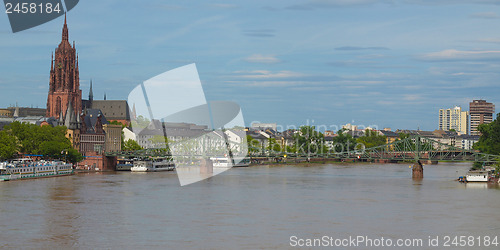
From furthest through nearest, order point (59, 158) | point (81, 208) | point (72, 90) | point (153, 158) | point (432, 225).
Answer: point (72, 90), point (153, 158), point (59, 158), point (81, 208), point (432, 225)

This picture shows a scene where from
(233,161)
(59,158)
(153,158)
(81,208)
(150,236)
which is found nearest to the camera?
(150,236)

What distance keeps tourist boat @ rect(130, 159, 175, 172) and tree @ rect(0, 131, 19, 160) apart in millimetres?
13029

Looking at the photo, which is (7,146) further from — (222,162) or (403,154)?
(403,154)

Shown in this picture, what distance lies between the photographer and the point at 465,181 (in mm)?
65438

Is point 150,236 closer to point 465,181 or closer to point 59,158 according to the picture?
point 465,181

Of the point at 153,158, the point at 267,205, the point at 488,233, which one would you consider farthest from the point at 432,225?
the point at 153,158

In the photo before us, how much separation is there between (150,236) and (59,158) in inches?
2074

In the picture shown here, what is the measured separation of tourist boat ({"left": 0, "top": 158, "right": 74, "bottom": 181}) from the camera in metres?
62.7

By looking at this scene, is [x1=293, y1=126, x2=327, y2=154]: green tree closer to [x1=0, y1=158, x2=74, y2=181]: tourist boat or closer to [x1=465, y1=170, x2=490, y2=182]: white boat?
[x1=0, y1=158, x2=74, y2=181]: tourist boat

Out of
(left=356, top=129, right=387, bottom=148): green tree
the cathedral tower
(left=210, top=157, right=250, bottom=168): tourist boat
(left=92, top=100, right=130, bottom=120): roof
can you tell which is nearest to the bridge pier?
(left=210, top=157, right=250, bottom=168): tourist boat

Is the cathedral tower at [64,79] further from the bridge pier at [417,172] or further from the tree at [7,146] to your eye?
the bridge pier at [417,172]

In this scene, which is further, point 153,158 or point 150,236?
point 153,158

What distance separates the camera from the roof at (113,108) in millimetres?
154875

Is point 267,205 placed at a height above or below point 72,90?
below
